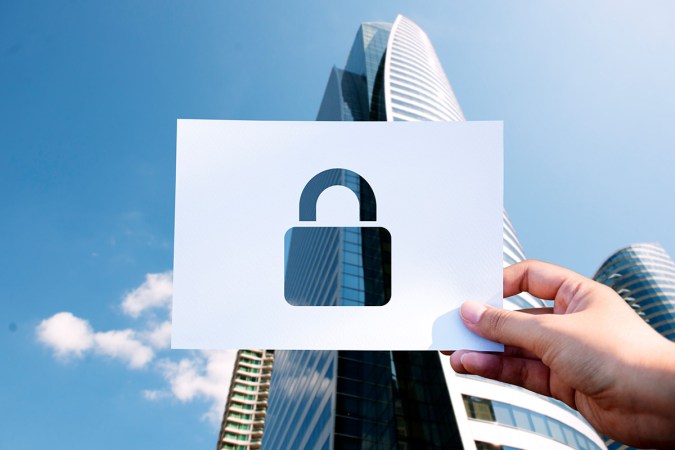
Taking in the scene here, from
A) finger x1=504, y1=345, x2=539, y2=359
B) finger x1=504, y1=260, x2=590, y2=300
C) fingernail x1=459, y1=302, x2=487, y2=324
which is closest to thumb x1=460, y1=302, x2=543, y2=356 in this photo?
fingernail x1=459, y1=302, x2=487, y2=324

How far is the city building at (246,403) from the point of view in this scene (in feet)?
362

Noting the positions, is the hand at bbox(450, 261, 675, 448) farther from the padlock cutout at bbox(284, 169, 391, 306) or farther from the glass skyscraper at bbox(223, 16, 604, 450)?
the padlock cutout at bbox(284, 169, 391, 306)

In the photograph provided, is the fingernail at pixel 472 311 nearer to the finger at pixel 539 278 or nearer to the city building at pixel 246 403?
the finger at pixel 539 278

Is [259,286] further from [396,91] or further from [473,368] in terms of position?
[396,91]

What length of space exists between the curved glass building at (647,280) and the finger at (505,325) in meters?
101

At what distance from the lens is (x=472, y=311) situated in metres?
2.89

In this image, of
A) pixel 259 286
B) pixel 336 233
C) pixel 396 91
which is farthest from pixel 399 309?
pixel 396 91

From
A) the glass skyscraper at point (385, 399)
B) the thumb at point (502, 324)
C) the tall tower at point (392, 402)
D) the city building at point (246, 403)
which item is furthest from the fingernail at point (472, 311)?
the city building at point (246, 403)

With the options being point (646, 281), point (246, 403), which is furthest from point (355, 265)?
point (246, 403)

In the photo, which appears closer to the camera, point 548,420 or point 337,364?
point 548,420

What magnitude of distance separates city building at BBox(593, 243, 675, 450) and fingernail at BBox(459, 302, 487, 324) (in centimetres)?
9943

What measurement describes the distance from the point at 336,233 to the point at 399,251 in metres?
43.3

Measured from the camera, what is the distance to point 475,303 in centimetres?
294

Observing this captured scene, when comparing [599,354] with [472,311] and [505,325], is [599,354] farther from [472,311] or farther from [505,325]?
[472,311]
